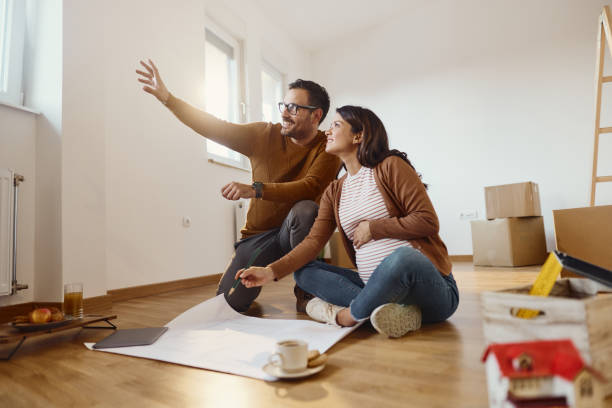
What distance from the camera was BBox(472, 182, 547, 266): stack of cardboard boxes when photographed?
3441 millimetres

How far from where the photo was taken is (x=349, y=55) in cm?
485

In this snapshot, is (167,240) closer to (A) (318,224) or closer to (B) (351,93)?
(A) (318,224)

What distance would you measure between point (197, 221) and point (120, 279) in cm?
78

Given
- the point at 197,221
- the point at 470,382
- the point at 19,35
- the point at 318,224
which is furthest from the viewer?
the point at 197,221

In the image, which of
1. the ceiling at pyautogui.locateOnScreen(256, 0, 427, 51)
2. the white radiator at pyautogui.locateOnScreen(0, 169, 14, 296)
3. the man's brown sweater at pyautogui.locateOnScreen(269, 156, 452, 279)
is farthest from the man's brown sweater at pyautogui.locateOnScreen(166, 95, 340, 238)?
the ceiling at pyautogui.locateOnScreen(256, 0, 427, 51)

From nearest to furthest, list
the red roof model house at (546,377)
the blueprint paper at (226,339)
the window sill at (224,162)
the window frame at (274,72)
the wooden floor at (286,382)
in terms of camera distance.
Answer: the red roof model house at (546,377), the wooden floor at (286,382), the blueprint paper at (226,339), the window sill at (224,162), the window frame at (274,72)

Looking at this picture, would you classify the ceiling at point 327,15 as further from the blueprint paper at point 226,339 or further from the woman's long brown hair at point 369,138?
the blueprint paper at point 226,339

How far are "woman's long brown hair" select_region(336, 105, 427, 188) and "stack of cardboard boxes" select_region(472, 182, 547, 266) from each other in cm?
254

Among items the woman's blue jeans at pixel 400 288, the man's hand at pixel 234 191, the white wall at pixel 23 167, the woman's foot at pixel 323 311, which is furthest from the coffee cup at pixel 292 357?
the white wall at pixel 23 167

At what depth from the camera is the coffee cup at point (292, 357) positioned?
0.85 metres

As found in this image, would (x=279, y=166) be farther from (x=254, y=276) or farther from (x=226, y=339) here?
(x=226, y=339)

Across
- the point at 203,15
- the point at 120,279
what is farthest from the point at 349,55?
the point at 120,279

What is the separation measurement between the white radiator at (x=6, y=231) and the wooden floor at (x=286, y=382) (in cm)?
58

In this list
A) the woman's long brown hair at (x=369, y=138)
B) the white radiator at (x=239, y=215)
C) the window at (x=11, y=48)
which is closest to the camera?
the woman's long brown hair at (x=369, y=138)
